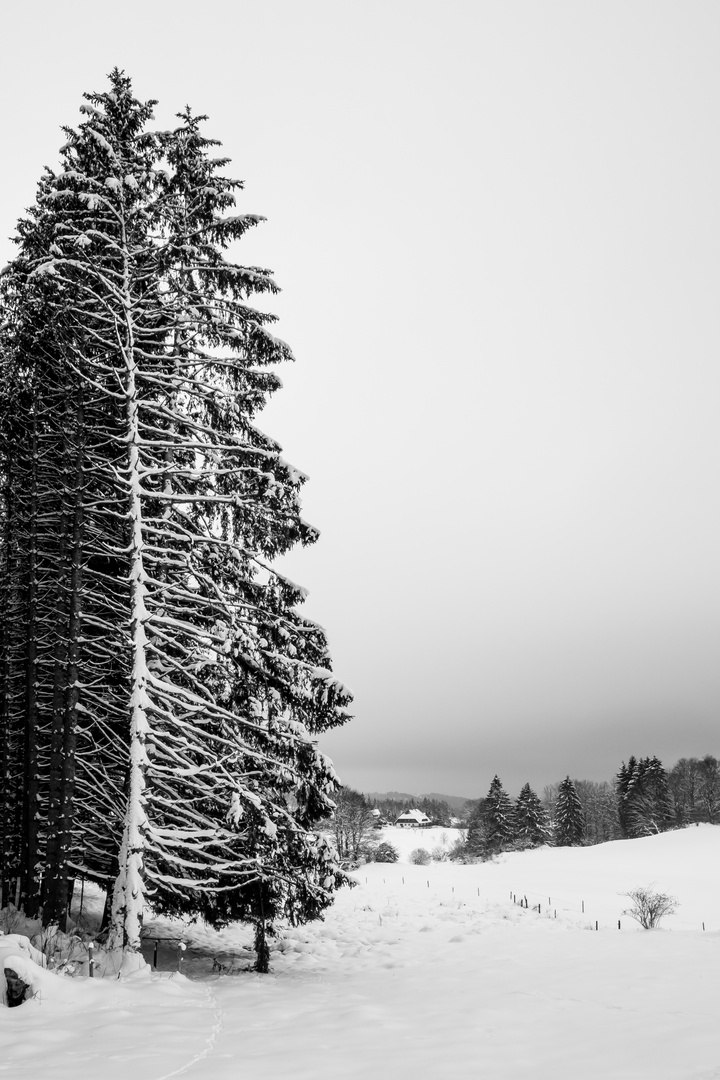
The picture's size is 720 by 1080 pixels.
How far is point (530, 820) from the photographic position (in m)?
82.1

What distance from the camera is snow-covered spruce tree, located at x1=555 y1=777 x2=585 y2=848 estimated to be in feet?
283

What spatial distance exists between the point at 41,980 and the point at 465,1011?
4.78 m

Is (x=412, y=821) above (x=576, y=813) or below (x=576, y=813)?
below

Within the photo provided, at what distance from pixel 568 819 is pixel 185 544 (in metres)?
90.2

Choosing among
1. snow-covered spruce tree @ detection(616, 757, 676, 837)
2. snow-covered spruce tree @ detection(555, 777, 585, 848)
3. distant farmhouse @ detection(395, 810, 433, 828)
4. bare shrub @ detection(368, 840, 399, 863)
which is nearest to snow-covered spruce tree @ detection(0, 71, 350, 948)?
bare shrub @ detection(368, 840, 399, 863)

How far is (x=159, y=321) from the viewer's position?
1259 centimetres

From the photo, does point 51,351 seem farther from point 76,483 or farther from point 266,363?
point 266,363

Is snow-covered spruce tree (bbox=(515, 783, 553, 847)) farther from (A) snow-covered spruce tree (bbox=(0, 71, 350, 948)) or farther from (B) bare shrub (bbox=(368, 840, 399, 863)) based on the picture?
(A) snow-covered spruce tree (bbox=(0, 71, 350, 948))

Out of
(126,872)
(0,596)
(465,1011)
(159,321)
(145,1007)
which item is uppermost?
(159,321)

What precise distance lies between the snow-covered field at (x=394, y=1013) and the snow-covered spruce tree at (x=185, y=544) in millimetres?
1953

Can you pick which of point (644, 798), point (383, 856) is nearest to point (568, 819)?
point (644, 798)

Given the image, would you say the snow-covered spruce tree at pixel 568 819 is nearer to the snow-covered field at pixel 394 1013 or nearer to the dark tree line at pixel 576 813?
the dark tree line at pixel 576 813

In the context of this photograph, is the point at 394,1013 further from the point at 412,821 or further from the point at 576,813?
the point at 412,821

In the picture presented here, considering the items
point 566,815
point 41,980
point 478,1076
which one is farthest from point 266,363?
point 566,815
